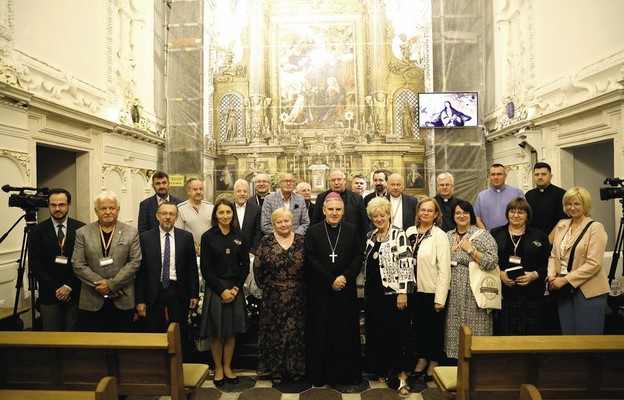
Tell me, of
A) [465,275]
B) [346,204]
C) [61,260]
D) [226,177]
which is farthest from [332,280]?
[226,177]

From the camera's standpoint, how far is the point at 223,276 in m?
3.68

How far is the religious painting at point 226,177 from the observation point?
9578 millimetres

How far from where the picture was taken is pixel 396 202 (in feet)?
16.1

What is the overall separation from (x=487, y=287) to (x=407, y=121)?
661 cm

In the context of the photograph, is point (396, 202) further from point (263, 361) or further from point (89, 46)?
point (89, 46)

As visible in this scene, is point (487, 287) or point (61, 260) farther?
point (61, 260)

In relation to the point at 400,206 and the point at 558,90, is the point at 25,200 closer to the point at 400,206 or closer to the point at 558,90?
the point at 400,206

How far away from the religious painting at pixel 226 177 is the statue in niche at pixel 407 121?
385 centimetres

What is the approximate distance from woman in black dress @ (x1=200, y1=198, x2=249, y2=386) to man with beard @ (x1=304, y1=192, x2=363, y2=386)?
59 cm

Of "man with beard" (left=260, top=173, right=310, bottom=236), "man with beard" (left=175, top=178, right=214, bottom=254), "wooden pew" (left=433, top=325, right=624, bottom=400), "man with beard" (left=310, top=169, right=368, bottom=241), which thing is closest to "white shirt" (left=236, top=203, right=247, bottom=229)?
"man with beard" (left=260, top=173, right=310, bottom=236)

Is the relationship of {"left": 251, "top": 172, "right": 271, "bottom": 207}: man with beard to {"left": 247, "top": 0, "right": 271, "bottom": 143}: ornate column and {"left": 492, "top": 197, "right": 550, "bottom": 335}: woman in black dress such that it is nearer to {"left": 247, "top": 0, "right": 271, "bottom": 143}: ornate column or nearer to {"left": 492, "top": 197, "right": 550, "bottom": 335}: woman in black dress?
{"left": 492, "top": 197, "right": 550, "bottom": 335}: woman in black dress

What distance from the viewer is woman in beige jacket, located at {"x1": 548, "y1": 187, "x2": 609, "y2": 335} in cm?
341

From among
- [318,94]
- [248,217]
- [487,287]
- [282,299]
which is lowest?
A: [282,299]

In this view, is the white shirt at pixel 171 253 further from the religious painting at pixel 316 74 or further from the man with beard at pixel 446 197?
the religious painting at pixel 316 74
